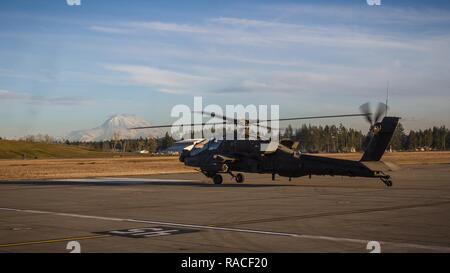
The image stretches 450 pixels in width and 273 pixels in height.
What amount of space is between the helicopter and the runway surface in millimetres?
2599

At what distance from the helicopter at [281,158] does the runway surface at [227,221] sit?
260 centimetres

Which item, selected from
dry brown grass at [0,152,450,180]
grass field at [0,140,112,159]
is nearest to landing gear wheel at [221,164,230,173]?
dry brown grass at [0,152,450,180]

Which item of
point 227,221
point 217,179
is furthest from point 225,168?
point 227,221

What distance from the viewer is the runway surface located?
11508 millimetres

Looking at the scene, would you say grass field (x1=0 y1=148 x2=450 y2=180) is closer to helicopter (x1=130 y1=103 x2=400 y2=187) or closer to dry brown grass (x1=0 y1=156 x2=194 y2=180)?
dry brown grass (x1=0 y1=156 x2=194 y2=180)

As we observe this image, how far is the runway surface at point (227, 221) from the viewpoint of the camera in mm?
11508

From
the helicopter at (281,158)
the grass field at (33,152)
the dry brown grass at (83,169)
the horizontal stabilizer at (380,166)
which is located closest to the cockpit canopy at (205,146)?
the helicopter at (281,158)

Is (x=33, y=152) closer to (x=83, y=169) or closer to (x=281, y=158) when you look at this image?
(x=83, y=169)

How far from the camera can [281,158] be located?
29516 mm

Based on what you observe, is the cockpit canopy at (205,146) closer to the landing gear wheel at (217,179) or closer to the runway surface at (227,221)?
the landing gear wheel at (217,179)

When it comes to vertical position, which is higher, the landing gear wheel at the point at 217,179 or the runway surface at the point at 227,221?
the landing gear wheel at the point at 217,179

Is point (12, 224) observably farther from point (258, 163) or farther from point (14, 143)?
point (14, 143)

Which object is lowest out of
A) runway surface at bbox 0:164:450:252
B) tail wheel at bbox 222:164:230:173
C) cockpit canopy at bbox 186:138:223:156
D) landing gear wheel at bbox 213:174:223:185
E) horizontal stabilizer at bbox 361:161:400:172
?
runway surface at bbox 0:164:450:252
